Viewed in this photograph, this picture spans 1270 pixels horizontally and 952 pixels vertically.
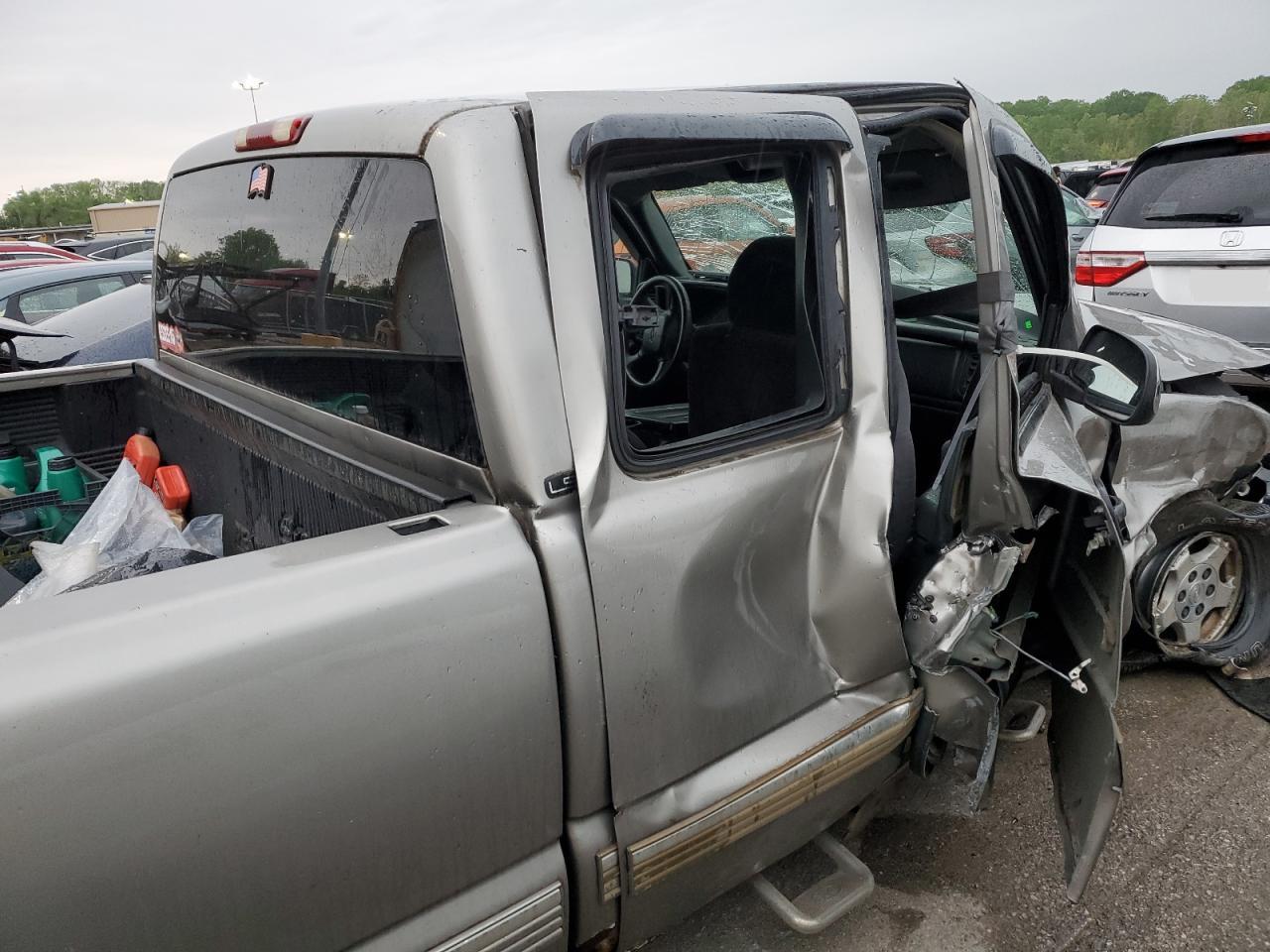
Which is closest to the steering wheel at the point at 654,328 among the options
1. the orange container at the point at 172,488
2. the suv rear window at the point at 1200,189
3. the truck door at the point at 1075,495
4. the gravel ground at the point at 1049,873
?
the truck door at the point at 1075,495

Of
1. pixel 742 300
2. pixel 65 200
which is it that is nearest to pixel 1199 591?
pixel 742 300

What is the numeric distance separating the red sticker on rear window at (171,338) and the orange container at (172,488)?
1.21 ft

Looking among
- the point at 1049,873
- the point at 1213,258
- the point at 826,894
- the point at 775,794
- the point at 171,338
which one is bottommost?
the point at 1049,873

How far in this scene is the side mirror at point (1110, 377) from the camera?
2.21 metres

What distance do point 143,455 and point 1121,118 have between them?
48253 mm

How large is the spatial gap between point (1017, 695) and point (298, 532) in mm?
2498

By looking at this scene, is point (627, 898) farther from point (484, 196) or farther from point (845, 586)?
point (484, 196)

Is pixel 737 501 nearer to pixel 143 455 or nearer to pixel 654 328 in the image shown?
pixel 654 328

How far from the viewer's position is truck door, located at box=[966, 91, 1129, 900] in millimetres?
2156

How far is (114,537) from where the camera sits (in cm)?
227

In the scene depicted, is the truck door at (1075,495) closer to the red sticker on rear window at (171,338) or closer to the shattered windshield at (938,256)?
the shattered windshield at (938,256)

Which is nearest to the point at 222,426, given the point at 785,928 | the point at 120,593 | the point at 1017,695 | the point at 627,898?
the point at 120,593

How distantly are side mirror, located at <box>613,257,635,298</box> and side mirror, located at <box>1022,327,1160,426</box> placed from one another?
1446mm

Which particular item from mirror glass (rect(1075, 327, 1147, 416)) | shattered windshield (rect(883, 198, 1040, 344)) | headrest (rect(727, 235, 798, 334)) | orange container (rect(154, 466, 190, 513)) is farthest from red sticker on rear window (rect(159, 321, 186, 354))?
mirror glass (rect(1075, 327, 1147, 416))
